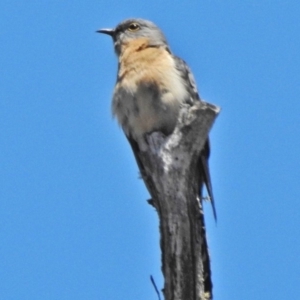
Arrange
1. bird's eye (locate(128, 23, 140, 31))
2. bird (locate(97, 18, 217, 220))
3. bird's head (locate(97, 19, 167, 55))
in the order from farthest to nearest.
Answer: bird's eye (locate(128, 23, 140, 31)) → bird's head (locate(97, 19, 167, 55)) → bird (locate(97, 18, 217, 220))

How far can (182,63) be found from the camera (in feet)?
32.9

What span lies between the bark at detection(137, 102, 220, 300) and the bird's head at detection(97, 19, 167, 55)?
318 cm

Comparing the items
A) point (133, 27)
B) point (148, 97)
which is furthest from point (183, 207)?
point (133, 27)

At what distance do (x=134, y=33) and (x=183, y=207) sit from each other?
169 inches

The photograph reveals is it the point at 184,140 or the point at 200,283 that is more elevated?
the point at 184,140

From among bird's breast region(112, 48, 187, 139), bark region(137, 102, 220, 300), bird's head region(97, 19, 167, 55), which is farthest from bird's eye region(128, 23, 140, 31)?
bark region(137, 102, 220, 300)

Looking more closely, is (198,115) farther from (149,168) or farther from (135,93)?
(135,93)

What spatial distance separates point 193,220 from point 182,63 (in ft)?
10.5

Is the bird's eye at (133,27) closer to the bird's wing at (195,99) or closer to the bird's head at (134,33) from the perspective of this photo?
the bird's head at (134,33)

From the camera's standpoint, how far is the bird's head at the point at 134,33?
10.8 m

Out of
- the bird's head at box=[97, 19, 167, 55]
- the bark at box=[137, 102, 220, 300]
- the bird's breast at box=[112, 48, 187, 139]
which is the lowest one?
the bark at box=[137, 102, 220, 300]

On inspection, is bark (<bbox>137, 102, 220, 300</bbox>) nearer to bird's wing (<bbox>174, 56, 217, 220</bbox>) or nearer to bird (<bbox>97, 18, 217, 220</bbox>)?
bird's wing (<bbox>174, 56, 217, 220</bbox>)

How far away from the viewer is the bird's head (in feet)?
35.4

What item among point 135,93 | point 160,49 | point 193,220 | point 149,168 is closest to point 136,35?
point 160,49
